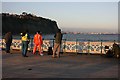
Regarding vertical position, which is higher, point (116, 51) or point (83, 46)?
point (83, 46)

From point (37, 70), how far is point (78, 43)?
934 centimetres

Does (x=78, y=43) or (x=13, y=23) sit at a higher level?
→ (x=13, y=23)

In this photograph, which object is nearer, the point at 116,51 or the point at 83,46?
the point at 116,51

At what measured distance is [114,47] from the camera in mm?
19328

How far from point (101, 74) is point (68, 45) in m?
9.88

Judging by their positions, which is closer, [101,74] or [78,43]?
[101,74]

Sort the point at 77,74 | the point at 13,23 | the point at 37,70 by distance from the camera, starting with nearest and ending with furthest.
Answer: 1. the point at 77,74
2. the point at 37,70
3. the point at 13,23

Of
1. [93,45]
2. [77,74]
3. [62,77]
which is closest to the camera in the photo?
[62,77]

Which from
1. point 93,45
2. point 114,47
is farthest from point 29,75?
point 93,45

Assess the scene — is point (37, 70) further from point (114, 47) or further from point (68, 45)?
point (68, 45)

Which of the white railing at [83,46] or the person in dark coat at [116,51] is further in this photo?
the white railing at [83,46]

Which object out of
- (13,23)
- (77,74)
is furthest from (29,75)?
(13,23)

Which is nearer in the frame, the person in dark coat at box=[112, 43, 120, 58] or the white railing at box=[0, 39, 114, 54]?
the person in dark coat at box=[112, 43, 120, 58]

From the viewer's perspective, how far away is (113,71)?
13.2 metres
